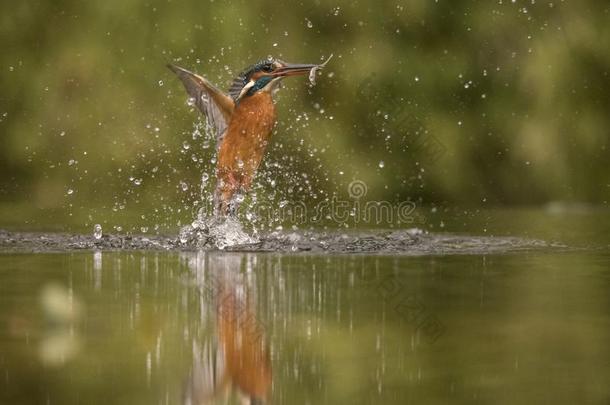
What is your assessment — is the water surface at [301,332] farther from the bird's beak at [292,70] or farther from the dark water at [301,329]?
the bird's beak at [292,70]

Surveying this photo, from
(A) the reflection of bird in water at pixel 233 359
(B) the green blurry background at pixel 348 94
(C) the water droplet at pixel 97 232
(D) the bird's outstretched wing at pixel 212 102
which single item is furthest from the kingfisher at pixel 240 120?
(B) the green blurry background at pixel 348 94

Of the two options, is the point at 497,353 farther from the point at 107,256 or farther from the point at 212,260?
the point at 107,256

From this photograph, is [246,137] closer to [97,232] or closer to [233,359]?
[97,232]

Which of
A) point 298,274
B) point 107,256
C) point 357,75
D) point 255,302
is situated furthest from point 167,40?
point 255,302

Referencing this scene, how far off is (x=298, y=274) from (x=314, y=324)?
1.91 m

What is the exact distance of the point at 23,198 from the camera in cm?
1474

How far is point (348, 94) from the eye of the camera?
14.2 m

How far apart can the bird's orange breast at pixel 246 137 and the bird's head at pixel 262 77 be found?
49 millimetres

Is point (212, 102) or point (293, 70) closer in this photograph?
point (293, 70)

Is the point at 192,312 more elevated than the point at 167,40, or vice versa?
the point at 167,40

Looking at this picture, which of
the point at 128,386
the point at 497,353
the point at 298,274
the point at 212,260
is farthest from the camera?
the point at 212,260

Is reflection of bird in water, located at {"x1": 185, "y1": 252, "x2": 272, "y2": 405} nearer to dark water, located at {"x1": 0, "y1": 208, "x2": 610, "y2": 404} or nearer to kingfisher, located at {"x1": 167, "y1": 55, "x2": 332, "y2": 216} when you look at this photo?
dark water, located at {"x1": 0, "y1": 208, "x2": 610, "y2": 404}

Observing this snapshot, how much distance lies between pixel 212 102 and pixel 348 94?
16.1 ft

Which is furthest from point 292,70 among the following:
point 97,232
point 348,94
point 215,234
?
point 348,94
